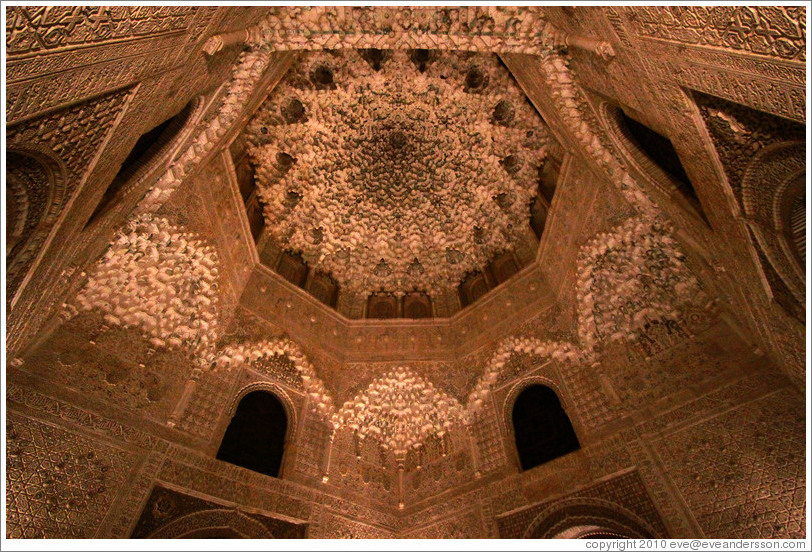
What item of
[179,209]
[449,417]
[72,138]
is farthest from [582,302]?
[72,138]

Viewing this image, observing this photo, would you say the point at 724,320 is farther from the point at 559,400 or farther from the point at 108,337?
the point at 108,337

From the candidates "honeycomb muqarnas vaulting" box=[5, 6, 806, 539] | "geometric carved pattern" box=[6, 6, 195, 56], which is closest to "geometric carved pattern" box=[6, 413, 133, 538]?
"honeycomb muqarnas vaulting" box=[5, 6, 806, 539]

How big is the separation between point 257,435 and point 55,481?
1.68 m

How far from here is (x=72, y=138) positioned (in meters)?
2.50

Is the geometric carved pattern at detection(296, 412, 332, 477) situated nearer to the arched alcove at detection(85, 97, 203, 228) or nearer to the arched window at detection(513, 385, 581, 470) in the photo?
the arched window at detection(513, 385, 581, 470)

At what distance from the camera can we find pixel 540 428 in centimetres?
477

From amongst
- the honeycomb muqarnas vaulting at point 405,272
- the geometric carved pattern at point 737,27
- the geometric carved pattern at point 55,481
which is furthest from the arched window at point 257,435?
the geometric carved pattern at point 737,27

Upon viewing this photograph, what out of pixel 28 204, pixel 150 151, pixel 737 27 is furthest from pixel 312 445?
pixel 737 27

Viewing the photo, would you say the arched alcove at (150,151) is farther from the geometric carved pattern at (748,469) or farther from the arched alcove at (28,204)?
the geometric carved pattern at (748,469)

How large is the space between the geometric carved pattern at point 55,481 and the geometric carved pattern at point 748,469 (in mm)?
4221

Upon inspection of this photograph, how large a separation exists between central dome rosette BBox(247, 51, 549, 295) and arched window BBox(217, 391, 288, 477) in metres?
1.96

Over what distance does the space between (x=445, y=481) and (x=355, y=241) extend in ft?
9.96

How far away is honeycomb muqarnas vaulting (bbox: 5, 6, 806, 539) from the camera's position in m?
2.68

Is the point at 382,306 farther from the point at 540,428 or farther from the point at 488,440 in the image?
the point at 540,428
